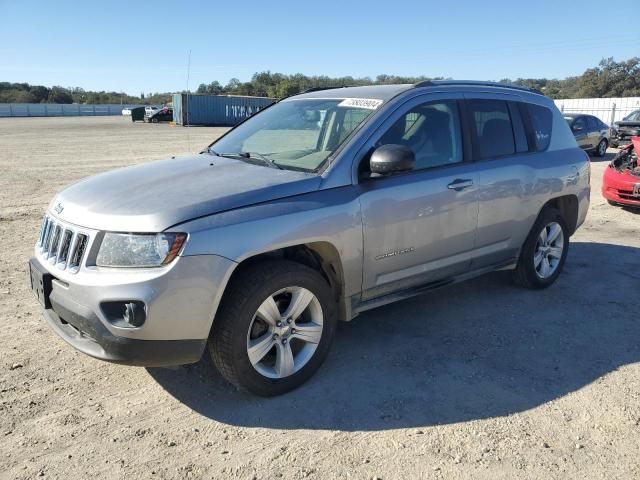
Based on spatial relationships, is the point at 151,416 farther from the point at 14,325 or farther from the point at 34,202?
the point at 34,202

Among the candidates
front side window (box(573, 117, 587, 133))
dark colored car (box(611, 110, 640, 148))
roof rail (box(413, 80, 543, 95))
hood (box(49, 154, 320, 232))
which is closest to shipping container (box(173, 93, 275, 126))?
dark colored car (box(611, 110, 640, 148))

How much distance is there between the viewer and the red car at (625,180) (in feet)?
30.7

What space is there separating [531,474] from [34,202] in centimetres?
927

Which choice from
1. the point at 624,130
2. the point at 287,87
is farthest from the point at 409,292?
the point at 287,87

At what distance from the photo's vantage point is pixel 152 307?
2.82 meters

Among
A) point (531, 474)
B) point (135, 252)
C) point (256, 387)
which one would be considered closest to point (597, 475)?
point (531, 474)

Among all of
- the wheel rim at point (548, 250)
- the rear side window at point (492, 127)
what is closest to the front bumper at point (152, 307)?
the rear side window at point (492, 127)

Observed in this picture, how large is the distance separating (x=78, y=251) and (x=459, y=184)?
277 centimetres

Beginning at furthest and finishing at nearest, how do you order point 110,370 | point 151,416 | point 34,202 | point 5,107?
point 5,107 < point 34,202 < point 110,370 < point 151,416

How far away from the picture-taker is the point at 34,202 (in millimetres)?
9445

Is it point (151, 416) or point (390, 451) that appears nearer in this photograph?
point (390, 451)

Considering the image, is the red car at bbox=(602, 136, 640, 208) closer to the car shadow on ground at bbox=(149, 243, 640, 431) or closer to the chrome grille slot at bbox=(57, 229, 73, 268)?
the car shadow on ground at bbox=(149, 243, 640, 431)

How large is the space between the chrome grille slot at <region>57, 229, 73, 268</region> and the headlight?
1.23 ft

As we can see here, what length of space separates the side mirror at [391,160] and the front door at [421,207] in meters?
0.16
